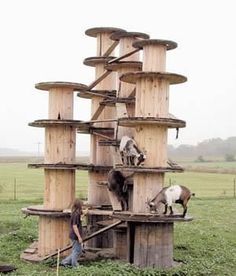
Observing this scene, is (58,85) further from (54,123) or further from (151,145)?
(151,145)

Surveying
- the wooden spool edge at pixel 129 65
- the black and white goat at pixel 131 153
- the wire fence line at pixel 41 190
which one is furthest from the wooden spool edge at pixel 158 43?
the wire fence line at pixel 41 190

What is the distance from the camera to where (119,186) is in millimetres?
13672

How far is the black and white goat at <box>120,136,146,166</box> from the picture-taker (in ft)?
40.9

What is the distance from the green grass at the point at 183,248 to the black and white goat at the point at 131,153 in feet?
7.06

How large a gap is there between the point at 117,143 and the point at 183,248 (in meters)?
3.78

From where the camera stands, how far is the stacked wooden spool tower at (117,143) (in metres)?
12.5

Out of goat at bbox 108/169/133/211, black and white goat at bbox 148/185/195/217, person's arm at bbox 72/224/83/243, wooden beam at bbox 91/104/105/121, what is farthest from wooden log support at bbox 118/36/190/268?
wooden beam at bbox 91/104/105/121

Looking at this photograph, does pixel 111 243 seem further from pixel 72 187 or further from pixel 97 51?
pixel 97 51

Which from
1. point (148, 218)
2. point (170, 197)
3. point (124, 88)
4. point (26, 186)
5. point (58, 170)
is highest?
point (124, 88)

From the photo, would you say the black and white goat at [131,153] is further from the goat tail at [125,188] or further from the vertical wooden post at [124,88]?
the vertical wooden post at [124,88]

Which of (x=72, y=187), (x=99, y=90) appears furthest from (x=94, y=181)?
(x=99, y=90)

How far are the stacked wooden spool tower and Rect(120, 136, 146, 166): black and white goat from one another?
16 cm

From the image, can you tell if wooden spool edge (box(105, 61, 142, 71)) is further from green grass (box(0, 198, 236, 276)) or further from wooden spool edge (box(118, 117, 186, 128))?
green grass (box(0, 198, 236, 276))

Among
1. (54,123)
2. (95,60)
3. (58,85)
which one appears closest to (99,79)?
(95,60)
